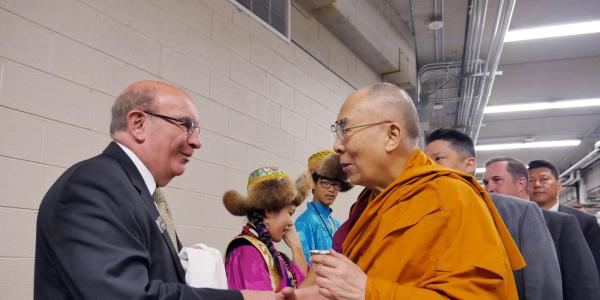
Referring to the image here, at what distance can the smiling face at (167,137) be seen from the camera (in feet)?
4.73

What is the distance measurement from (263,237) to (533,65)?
229 inches

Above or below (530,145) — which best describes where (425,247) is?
below

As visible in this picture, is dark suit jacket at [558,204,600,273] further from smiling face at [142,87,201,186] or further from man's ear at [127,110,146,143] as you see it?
man's ear at [127,110,146,143]

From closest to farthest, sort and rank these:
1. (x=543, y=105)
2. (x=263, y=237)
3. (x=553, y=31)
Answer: (x=263, y=237) → (x=553, y=31) → (x=543, y=105)

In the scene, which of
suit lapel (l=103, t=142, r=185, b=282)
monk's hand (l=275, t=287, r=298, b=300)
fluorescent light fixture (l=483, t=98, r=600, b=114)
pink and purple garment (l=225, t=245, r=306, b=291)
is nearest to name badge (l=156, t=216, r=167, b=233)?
suit lapel (l=103, t=142, r=185, b=282)

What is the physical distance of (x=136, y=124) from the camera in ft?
4.70

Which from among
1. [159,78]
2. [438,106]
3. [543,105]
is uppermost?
[543,105]

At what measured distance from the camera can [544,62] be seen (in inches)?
262

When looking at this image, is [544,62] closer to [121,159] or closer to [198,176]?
[198,176]

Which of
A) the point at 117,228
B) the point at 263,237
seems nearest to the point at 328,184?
the point at 263,237

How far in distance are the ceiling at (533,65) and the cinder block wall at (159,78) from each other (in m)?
2.27

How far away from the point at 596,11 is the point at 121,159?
221 inches

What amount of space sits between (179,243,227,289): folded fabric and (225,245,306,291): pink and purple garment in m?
0.67

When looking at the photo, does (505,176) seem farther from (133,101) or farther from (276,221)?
Result: (133,101)
